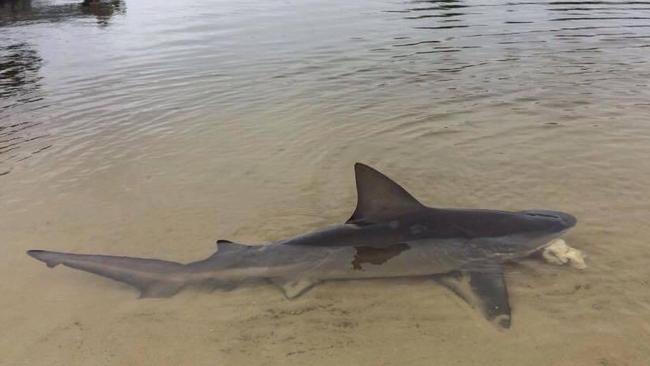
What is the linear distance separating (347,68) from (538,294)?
946cm

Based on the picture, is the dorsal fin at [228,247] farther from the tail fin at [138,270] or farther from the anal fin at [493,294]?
the anal fin at [493,294]

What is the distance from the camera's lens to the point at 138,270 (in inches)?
190

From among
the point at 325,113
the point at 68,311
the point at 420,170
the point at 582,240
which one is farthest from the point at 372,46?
the point at 68,311

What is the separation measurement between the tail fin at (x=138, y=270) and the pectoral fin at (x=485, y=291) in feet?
7.77

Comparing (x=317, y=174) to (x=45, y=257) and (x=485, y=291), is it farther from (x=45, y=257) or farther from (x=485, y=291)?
(x=45, y=257)

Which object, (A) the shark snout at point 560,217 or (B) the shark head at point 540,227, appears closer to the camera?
(B) the shark head at point 540,227

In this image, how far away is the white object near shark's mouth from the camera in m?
4.89

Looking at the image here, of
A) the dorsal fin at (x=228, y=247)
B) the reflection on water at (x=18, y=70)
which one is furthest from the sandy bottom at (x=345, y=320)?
the reflection on water at (x=18, y=70)

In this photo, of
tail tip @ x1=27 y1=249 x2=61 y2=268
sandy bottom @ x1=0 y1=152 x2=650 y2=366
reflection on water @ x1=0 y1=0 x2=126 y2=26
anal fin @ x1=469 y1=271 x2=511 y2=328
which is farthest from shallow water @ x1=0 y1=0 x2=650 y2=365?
reflection on water @ x1=0 y1=0 x2=126 y2=26

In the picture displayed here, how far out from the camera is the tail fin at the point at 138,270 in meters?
4.77

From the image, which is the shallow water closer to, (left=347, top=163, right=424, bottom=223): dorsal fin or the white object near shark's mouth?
the white object near shark's mouth

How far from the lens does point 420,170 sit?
7230mm

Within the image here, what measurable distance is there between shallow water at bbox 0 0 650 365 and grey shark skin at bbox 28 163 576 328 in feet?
0.54

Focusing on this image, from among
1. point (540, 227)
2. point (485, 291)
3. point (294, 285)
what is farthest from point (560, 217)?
point (294, 285)
